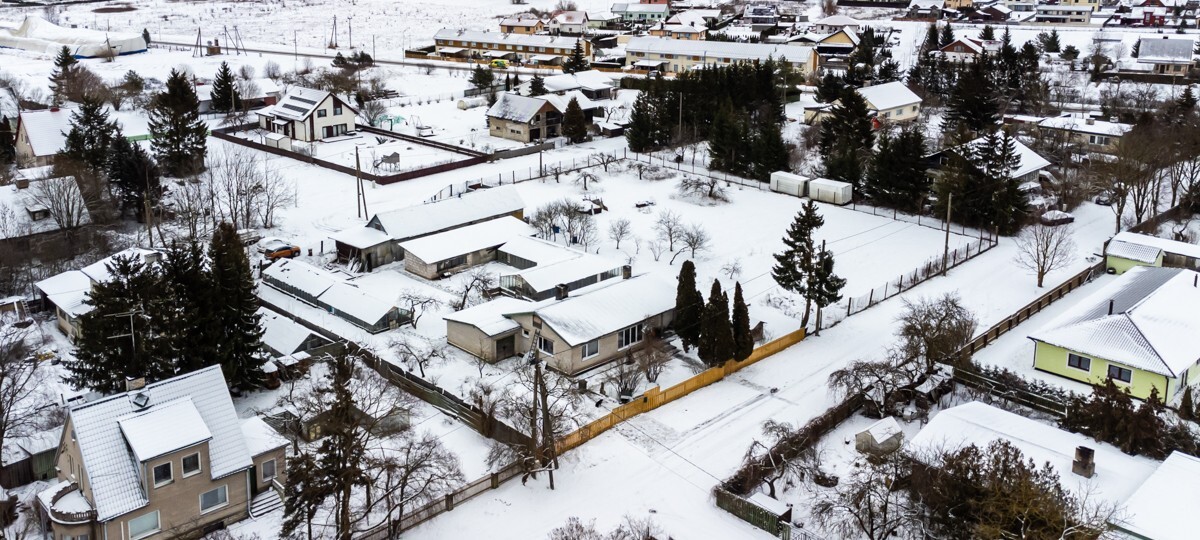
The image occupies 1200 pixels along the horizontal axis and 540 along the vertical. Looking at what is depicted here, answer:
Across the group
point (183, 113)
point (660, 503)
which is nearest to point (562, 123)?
point (183, 113)

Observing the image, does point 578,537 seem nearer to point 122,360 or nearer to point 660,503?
point 660,503

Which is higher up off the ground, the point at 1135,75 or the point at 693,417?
the point at 1135,75

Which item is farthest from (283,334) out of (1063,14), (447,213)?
(1063,14)

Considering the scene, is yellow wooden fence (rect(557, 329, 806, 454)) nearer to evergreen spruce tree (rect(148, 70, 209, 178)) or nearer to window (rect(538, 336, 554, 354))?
window (rect(538, 336, 554, 354))

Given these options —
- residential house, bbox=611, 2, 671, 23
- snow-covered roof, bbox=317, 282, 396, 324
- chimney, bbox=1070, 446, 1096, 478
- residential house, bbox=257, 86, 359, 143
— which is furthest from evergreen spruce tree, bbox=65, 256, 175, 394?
residential house, bbox=611, 2, 671, 23

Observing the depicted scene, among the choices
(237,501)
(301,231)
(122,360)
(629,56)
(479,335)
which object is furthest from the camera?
(629,56)

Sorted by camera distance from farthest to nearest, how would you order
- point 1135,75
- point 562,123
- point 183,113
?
point 1135,75 < point 562,123 < point 183,113
